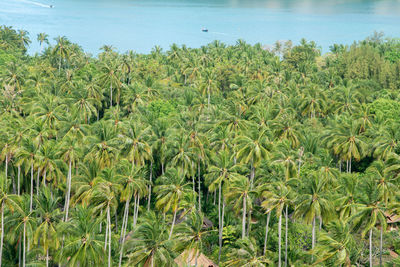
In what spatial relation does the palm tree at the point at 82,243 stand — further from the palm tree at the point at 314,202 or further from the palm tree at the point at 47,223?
the palm tree at the point at 314,202

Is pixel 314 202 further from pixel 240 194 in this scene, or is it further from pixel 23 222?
pixel 23 222

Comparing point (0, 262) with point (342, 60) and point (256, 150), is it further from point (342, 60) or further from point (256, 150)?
point (342, 60)

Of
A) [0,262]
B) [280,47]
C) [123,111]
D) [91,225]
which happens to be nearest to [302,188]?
[91,225]

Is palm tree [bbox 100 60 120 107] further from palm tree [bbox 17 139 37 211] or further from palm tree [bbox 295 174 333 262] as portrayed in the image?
palm tree [bbox 295 174 333 262]

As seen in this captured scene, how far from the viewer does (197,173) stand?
7125cm

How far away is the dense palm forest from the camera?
47062 mm

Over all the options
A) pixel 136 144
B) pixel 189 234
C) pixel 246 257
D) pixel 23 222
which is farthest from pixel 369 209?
pixel 23 222

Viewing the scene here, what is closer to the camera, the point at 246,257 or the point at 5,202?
the point at 246,257

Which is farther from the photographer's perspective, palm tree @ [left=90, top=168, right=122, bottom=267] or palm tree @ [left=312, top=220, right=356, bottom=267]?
palm tree @ [left=90, top=168, right=122, bottom=267]

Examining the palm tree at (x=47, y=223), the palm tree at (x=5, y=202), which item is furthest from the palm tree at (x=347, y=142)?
the palm tree at (x=5, y=202)

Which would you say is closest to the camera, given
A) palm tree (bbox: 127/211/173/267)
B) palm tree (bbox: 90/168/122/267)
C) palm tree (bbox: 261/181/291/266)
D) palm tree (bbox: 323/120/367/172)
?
palm tree (bbox: 127/211/173/267)

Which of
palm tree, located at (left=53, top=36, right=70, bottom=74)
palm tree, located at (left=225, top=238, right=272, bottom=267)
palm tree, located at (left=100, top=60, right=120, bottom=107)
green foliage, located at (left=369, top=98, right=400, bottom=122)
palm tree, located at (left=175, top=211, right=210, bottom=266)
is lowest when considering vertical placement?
palm tree, located at (left=225, top=238, right=272, bottom=267)

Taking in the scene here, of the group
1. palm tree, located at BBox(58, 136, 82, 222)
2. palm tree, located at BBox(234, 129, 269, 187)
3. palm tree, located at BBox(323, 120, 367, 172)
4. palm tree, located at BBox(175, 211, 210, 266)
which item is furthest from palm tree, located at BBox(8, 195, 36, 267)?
palm tree, located at BBox(323, 120, 367, 172)

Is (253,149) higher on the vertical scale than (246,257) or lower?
higher
